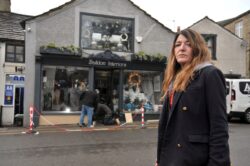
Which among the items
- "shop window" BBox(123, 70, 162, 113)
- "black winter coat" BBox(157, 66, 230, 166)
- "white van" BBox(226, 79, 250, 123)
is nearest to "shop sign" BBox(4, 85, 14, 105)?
"shop window" BBox(123, 70, 162, 113)

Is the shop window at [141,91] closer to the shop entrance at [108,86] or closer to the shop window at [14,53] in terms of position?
the shop entrance at [108,86]

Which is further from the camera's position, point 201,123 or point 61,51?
point 61,51

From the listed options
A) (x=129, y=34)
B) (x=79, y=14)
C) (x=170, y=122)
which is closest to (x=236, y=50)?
(x=129, y=34)

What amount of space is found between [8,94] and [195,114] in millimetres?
16499

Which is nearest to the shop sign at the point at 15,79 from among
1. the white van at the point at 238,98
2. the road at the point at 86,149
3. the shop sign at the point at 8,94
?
the shop sign at the point at 8,94

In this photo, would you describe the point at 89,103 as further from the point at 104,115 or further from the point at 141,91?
the point at 141,91

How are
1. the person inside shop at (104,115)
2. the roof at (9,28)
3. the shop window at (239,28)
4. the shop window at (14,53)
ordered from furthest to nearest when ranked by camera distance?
the shop window at (239,28) < the shop window at (14,53) < the roof at (9,28) < the person inside shop at (104,115)

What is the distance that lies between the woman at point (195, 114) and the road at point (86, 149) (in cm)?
481

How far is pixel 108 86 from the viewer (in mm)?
16938

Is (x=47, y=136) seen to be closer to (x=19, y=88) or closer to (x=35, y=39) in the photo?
(x=35, y=39)

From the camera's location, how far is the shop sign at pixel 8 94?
17344mm

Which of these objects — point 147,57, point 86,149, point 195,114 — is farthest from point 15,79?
point 195,114

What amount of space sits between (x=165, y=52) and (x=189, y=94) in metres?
15.3

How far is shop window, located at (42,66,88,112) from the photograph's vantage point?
601 inches
